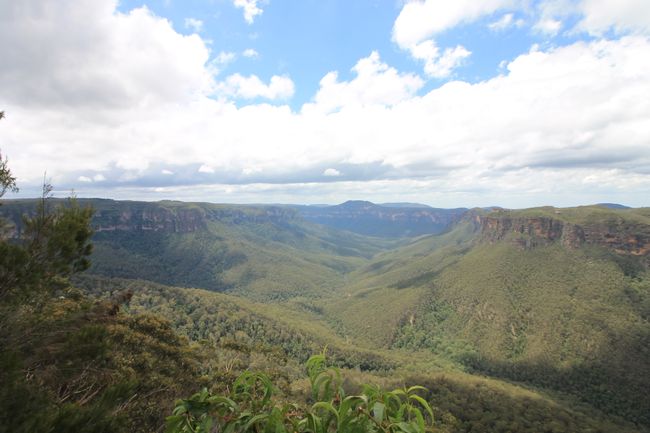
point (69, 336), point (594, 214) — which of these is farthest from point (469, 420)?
point (594, 214)

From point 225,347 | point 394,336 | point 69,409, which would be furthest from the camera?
point 394,336

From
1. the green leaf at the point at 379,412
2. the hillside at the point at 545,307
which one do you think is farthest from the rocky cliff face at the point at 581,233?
the green leaf at the point at 379,412

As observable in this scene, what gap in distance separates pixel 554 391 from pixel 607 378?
10682mm

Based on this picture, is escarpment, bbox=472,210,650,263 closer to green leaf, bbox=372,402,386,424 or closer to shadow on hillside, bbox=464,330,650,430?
shadow on hillside, bbox=464,330,650,430

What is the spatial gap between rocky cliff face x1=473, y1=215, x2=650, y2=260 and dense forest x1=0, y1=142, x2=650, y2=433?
17.6 inches

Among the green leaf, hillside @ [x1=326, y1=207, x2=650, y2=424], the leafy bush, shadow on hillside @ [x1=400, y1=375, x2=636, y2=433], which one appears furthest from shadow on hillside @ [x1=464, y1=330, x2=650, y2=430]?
the green leaf

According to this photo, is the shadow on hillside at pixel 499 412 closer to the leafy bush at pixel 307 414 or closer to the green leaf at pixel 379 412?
the leafy bush at pixel 307 414

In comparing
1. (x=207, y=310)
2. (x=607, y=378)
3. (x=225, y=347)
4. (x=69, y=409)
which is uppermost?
(x=69, y=409)

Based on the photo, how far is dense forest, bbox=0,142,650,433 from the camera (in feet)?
17.2

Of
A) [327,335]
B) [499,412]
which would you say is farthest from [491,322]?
[499,412]

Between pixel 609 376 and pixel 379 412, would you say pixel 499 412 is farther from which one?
pixel 379 412

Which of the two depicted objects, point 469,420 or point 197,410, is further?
point 469,420

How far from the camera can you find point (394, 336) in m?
109

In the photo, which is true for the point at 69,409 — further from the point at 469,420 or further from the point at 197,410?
the point at 469,420
